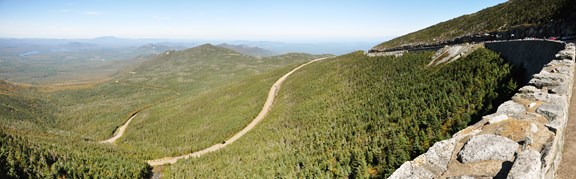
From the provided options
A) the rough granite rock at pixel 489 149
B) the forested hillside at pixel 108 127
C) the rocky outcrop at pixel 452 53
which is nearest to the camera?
the rough granite rock at pixel 489 149

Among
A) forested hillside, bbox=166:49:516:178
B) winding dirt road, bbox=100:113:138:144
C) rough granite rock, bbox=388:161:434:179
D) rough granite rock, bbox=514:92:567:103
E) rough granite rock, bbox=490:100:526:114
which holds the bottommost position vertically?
winding dirt road, bbox=100:113:138:144

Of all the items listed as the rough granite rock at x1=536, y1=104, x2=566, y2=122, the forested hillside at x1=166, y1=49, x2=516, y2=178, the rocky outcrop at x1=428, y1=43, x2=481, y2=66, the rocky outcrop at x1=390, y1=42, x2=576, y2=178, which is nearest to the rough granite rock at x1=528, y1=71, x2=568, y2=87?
the rocky outcrop at x1=390, y1=42, x2=576, y2=178

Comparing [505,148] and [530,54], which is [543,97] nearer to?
[505,148]

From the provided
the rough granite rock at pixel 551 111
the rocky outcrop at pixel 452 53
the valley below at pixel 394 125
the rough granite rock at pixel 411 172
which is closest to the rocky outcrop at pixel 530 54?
the valley below at pixel 394 125

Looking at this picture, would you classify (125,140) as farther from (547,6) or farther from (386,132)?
(547,6)

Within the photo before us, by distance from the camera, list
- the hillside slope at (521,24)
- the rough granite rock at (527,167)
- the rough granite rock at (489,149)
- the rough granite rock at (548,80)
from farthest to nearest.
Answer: the hillside slope at (521,24) < the rough granite rock at (548,80) < the rough granite rock at (489,149) < the rough granite rock at (527,167)

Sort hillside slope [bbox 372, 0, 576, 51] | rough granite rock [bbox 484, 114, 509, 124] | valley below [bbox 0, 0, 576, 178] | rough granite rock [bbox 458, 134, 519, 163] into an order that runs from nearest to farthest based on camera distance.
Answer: rough granite rock [bbox 458, 134, 519, 163]
valley below [bbox 0, 0, 576, 178]
rough granite rock [bbox 484, 114, 509, 124]
hillside slope [bbox 372, 0, 576, 51]

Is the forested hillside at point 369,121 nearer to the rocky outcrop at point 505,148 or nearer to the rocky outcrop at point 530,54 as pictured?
the rocky outcrop at point 530,54

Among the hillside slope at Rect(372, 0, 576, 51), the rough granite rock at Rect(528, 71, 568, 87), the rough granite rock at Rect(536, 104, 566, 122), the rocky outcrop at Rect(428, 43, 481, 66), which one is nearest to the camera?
the rough granite rock at Rect(536, 104, 566, 122)

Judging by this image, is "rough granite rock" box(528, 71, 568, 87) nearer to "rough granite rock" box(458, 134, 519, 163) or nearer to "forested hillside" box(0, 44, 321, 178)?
"rough granite rock" box(458, 134, 519, 163)

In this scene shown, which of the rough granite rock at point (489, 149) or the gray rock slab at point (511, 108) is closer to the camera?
the rough granite rock at point (489, 149)
